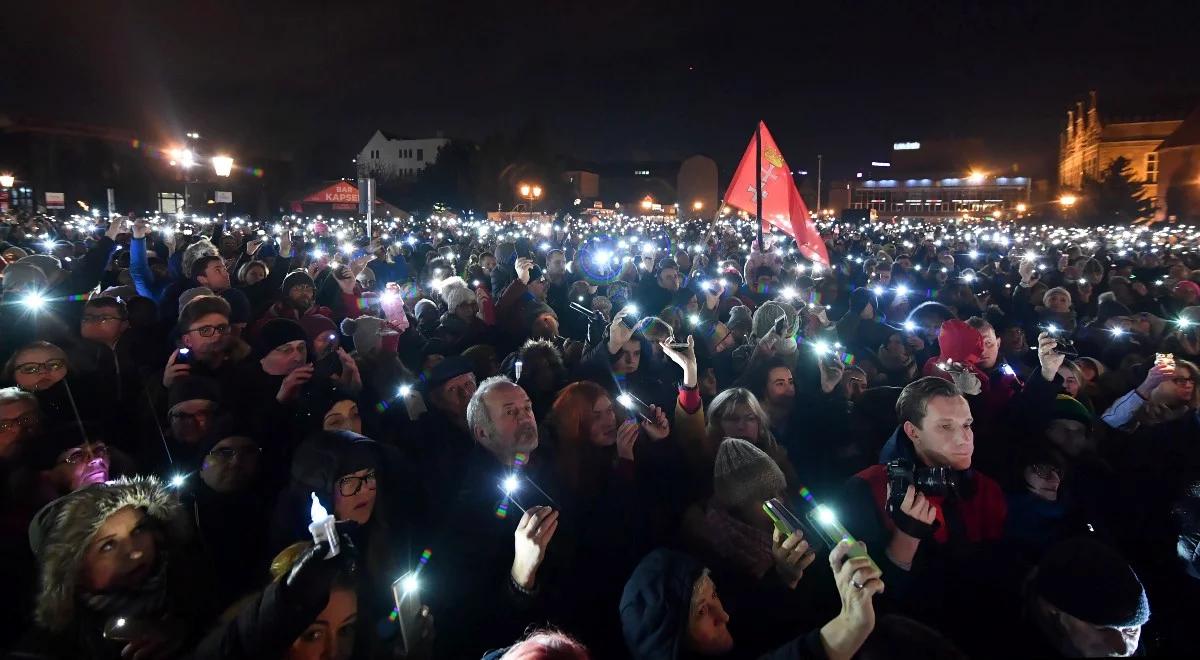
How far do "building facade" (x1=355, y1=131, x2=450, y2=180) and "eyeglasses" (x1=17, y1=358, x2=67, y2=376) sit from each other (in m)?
81.0

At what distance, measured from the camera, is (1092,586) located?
254 centimetres

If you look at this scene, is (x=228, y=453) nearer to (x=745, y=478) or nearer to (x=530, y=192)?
(x=745, y=478)

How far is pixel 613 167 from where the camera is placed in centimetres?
9656

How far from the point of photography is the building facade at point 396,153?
81938 millimetres

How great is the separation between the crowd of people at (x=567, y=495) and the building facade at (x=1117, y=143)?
67493 mm

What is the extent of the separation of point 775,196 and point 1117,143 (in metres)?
75.1

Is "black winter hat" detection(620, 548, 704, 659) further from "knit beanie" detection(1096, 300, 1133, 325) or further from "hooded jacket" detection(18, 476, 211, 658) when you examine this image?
"knit beanie" detection(1096, 300, 1133, 325)

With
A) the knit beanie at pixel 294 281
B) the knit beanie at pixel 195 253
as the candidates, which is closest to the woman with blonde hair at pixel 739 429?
the knit beanie at pixel 294 281

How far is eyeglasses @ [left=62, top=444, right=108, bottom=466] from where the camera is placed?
331 cm

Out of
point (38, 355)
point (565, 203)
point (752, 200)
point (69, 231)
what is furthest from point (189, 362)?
point (565, 203)

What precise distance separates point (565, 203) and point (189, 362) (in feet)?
191

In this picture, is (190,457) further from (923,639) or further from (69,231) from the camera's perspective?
(69,231)

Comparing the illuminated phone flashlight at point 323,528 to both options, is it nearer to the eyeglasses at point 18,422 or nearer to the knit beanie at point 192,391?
the eyeglasses at point 18,422

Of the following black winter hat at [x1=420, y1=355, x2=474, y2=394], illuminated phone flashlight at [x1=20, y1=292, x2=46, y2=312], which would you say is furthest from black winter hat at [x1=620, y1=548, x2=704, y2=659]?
illuminated phone flashlight at [x1=20, y1=292, x2=46, y2=312]
